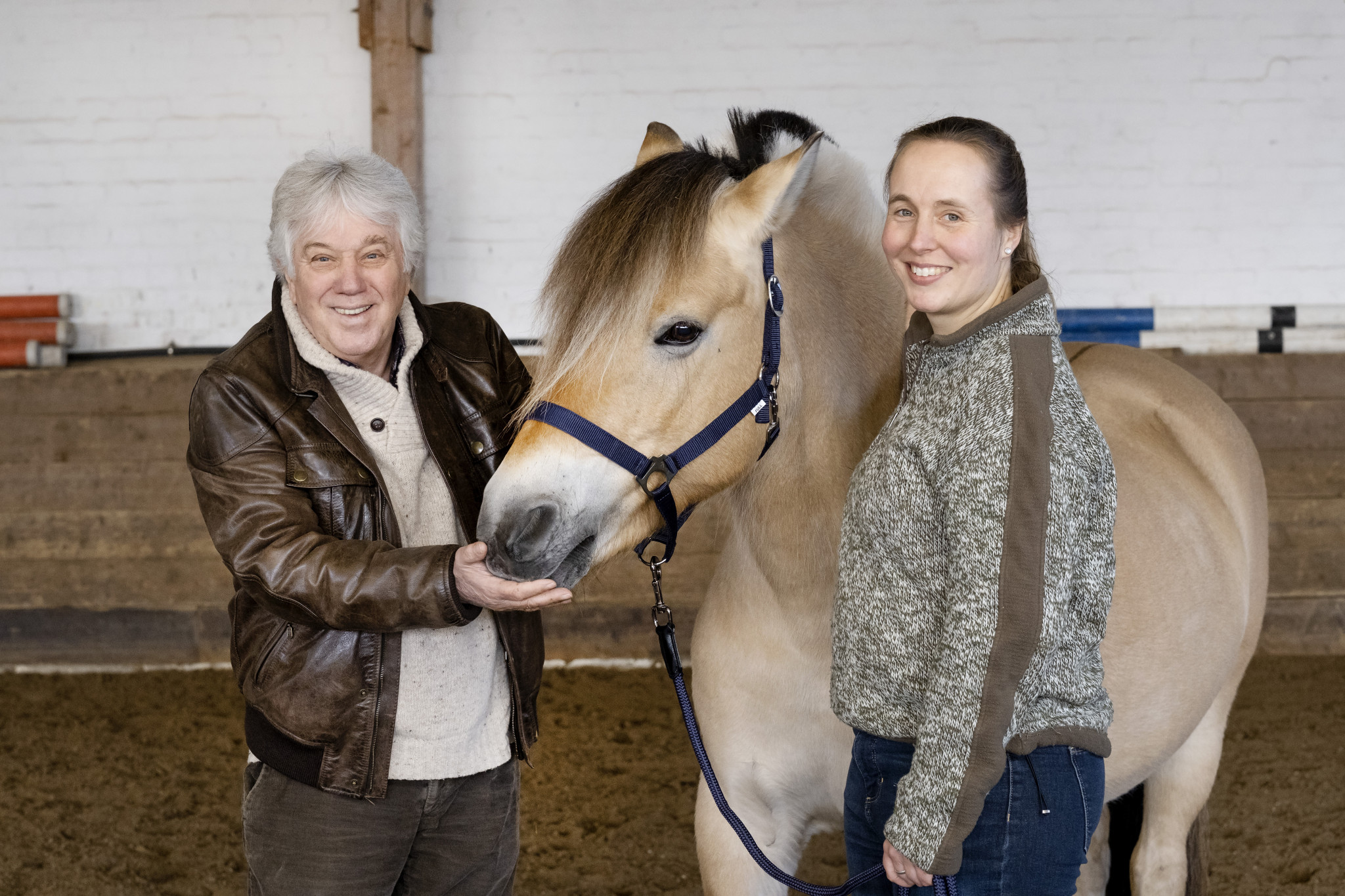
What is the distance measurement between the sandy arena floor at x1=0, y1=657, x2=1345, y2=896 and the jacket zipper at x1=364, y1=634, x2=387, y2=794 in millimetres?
1432

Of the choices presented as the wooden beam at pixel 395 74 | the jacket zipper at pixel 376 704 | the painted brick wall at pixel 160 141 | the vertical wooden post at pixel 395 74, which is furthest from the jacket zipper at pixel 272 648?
the painted brick wall at pixel 160 141

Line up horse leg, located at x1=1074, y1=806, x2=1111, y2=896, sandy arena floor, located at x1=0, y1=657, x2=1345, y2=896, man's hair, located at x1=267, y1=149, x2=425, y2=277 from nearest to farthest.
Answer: man's hair, located at x1=267, y1=149, x2=425, y2=277 → horse leg, located at x1=1074, y1=806, x2=1111, y2=896 → sandy arena floor, located at x1=0, y1=657, x2=1345, y2=896

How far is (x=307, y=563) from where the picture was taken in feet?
4.43

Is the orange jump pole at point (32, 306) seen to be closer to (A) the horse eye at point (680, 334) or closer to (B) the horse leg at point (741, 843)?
(B) the horse leg at point (741, 843)

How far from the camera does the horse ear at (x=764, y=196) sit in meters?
1.34

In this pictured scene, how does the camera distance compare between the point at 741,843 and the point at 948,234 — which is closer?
the point at 948,234

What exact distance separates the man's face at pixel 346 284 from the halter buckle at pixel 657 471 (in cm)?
47

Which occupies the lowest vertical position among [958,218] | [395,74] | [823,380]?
[823,380]

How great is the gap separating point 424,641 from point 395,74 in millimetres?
3735

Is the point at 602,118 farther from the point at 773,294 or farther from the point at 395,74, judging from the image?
the point at 773,294

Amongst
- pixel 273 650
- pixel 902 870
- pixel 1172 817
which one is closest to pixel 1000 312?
pixel 902 870

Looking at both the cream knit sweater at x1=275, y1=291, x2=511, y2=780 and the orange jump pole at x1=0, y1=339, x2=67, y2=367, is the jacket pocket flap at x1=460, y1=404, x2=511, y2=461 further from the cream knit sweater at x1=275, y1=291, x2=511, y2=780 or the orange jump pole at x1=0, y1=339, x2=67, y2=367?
the orange jump pole at x1=0, y1=339, x2=67, y2=367

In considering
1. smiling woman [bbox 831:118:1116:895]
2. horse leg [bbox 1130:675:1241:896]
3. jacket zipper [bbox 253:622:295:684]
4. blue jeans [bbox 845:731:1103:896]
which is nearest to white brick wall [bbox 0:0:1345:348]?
horse leg [bbox 1130:675:1241:896]

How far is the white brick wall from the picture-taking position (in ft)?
15.2
